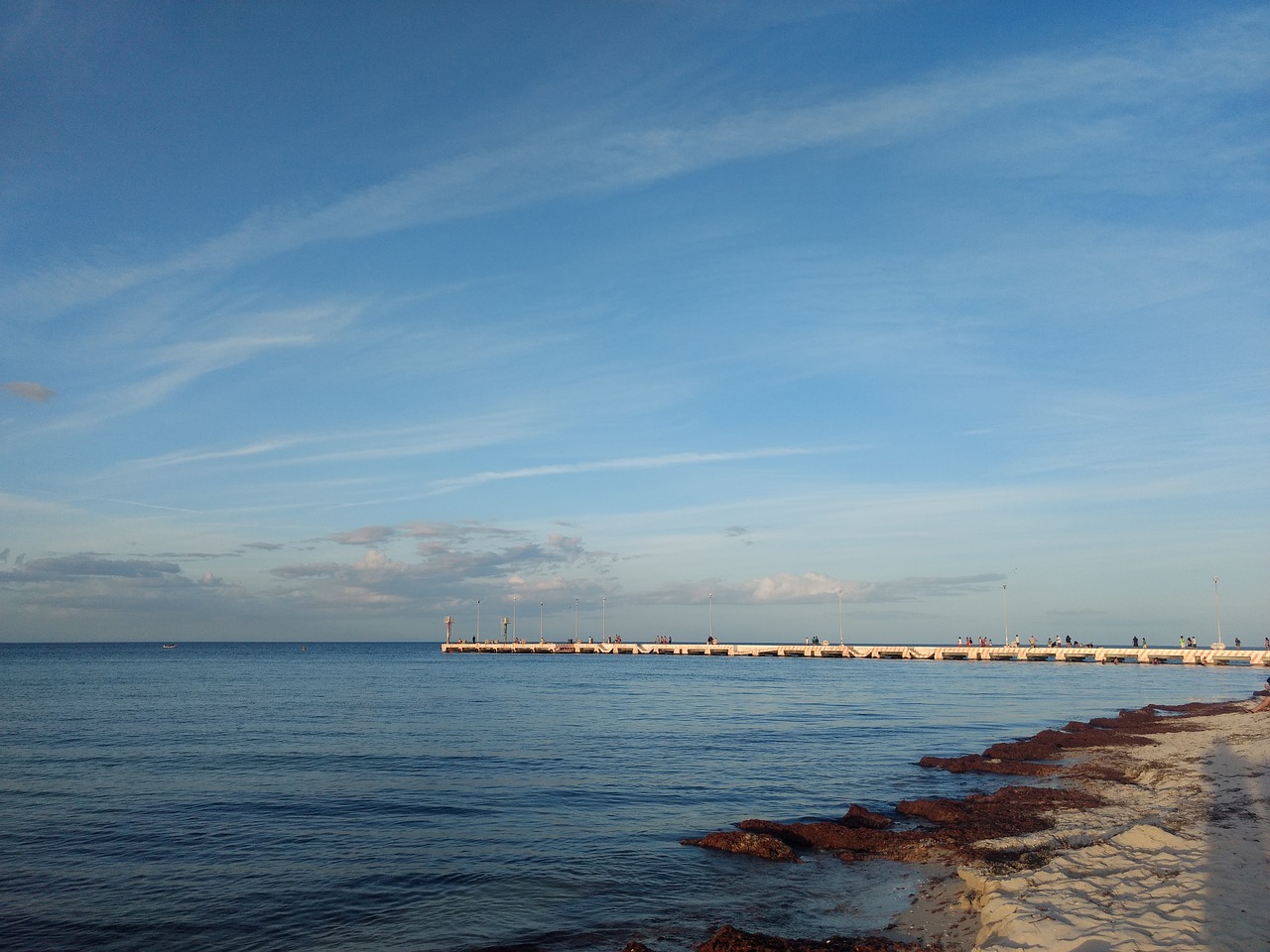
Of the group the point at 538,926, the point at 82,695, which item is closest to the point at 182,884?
the point at 538,926

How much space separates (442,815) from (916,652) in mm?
117357

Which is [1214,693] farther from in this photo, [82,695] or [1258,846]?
[82,695]

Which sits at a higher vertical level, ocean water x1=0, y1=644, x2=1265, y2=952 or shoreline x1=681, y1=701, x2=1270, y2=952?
shoreline x1=681, y1=701, x2=1270, y2=952

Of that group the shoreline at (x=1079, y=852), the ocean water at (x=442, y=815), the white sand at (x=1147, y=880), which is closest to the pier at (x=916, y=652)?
the ocean water at (x=442, y=815)

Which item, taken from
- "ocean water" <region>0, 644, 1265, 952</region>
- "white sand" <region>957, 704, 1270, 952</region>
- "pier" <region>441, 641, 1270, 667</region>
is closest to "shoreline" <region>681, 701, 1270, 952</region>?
"white sand" <region>957, 704, 1270, 952</region>

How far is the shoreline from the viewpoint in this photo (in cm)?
1195

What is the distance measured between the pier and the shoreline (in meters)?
87.2

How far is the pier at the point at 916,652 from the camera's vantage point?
10294 cm

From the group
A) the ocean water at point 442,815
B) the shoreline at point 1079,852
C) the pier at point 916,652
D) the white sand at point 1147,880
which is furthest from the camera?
the pier at point 916,652

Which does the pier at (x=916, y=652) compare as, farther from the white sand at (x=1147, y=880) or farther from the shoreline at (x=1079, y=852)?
the white sand at (x=1147, y=880)

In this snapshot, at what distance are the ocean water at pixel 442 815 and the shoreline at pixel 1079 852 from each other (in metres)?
1.12

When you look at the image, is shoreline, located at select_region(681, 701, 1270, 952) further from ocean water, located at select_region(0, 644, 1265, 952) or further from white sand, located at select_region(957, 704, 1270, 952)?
ocean water, located at select_region(0, 644, 1265, 952)

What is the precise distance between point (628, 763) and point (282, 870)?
1528 cm

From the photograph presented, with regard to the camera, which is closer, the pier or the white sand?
the white sand
